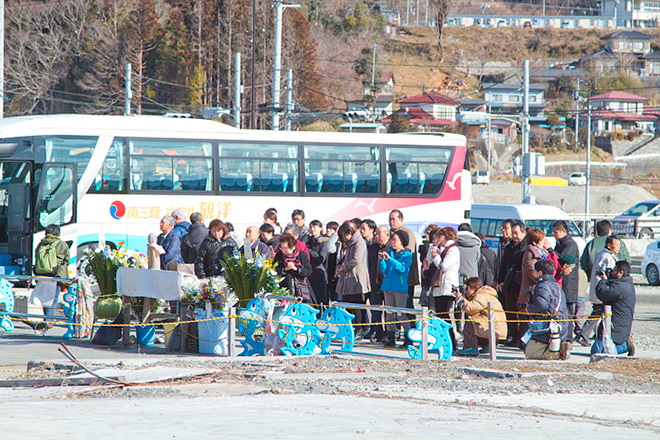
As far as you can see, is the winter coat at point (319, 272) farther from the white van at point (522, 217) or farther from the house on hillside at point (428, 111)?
the house on hillside at point (428, 111)

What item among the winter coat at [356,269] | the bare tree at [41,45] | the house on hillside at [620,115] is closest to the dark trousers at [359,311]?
the winter coat at [356,269]

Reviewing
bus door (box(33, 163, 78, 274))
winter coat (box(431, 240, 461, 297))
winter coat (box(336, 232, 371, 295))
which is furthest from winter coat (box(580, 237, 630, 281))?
bus door (box(33, 163, 78, 274))

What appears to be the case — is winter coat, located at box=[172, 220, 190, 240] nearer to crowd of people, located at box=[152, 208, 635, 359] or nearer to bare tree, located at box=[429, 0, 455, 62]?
crowd of people, located at box=[152, 208, 635, 359]

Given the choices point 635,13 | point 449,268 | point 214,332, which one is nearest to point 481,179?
point 449,268

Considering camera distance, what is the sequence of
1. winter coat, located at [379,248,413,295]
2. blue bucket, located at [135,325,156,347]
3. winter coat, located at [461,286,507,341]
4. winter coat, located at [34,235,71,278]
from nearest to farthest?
1. winter coat, located at [461,286,507,341]
2. winter coat, located at [379,248,413,295]
3. blue bucket, located at [135,325,156,347]
4. winter coat, located at [34,235,71,278]

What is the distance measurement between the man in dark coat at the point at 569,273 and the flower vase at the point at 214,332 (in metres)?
4.89

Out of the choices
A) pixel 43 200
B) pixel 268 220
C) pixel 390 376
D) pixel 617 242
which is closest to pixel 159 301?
pixel 268 220

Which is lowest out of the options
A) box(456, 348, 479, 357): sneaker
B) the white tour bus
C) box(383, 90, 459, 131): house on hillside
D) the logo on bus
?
box(456, 348, 479, 357): sneaker

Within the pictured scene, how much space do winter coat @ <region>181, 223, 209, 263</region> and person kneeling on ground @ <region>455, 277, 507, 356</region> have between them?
4.56 metres

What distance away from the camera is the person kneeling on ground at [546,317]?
11.4m

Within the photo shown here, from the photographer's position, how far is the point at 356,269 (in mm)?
12883

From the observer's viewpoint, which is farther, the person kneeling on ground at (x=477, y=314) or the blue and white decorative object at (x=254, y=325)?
the person kneeling on ground at (x=477, y=314)

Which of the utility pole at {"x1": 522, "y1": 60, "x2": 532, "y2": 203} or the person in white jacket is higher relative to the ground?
the utility pole at {"x1": 522, "y1": 60, "x2": 532, "y2": 203}

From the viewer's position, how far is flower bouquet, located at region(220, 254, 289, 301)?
1160 centimetres
